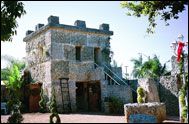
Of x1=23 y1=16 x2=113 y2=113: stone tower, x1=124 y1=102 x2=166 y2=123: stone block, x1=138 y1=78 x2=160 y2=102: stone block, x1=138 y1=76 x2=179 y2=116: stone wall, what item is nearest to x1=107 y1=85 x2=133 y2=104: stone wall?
x1=23 y1=16 x2=113 y2=113: stone tower

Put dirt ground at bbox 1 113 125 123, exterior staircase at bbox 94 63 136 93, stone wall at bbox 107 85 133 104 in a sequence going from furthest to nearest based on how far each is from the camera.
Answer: exterior staircase at bbox 94 63 136 93 → stone wall at bbox 107 85 133 104 → dirt ground at bbox 1 113 125 123

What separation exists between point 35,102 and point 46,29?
19.5 ft

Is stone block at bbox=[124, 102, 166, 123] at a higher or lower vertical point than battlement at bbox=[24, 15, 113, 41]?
lower

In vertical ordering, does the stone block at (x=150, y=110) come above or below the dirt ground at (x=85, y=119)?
above

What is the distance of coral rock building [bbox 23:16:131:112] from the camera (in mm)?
20453

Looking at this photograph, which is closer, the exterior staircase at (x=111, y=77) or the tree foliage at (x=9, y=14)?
the tree foliage at (x=9, y=14)

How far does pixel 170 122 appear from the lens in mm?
12805

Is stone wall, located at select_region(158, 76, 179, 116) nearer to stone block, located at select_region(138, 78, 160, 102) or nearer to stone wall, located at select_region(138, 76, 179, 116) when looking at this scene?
stone wall, located at select_region(138, 76, 179, 116)

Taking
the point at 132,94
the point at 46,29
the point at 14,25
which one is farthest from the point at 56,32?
the point at 14,25

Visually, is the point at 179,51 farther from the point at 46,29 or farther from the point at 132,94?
the point at 46,29

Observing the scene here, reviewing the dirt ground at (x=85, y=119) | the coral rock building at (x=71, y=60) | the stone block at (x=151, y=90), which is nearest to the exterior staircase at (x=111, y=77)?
the coral rock building at (x=71, y=60)

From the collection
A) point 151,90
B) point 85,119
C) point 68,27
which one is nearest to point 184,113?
point 151,90

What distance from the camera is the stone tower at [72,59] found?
20484 mm

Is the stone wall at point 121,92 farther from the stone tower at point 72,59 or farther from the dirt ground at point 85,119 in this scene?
the dirt ground at point 85,119
